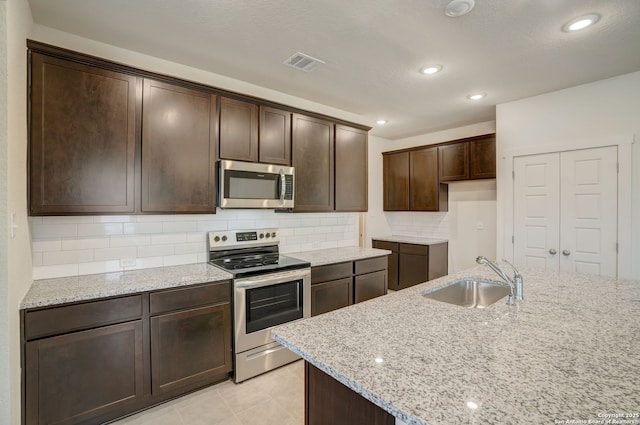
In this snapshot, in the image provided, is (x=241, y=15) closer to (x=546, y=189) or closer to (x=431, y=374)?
(x=431, y=374)

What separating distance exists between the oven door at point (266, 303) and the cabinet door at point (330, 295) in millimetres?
131

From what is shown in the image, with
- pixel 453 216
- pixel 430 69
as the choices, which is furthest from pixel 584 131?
pixel 453 216

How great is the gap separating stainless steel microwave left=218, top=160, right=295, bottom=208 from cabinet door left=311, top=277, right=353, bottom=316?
2.95ft

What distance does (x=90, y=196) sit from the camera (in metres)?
2.10

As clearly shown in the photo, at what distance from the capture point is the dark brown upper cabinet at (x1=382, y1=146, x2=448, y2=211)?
479 centimetres

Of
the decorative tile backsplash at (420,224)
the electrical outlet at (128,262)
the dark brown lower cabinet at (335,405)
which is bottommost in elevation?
the dark brown lower cabinet at (335,405)

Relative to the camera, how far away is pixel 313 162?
338cm

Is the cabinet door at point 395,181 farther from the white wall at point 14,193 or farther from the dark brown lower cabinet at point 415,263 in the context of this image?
the white wall at point 14,193

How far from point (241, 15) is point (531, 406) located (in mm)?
2471

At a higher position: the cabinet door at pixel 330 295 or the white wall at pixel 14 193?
the white wall at pixel 14 193

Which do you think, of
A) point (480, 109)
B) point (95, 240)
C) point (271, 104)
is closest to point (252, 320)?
point (95, 240)

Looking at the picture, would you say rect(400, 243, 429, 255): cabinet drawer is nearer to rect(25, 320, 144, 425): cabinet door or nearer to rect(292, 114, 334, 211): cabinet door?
rect(292, 114, 334, 211): cabinet door

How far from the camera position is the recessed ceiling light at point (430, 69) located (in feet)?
9.11

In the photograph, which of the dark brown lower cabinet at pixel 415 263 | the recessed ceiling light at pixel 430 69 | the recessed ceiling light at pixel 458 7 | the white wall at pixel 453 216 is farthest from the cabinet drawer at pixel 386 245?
the recessed ceiling light at pixel 458 7
